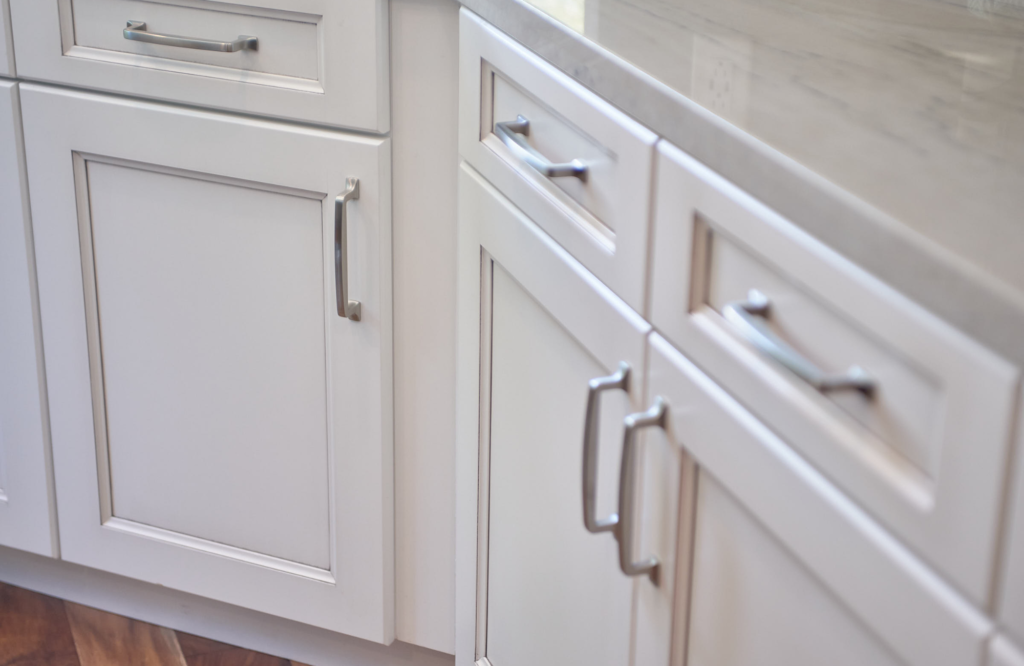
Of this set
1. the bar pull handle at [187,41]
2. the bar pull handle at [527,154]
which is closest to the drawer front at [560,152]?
the bar pull handle at [527,154]

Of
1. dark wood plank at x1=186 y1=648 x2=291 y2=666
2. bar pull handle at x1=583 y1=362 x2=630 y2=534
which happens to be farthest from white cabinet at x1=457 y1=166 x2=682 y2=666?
dark wood plank at x1=186 y1=648 x2=291 y2=666

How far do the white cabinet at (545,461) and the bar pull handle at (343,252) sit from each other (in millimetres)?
134

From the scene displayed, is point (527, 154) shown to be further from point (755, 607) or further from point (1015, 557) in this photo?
point (1015, 557)

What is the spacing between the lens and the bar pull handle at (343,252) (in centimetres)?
107

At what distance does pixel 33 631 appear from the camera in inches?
57.4

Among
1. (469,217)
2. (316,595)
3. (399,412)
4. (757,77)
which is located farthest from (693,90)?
(316,595)

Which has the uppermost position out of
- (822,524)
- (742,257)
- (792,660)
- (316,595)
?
(742,257)

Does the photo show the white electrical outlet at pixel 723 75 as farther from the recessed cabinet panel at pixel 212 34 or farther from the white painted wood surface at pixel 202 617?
the white painted wood surface at pixel 202 617

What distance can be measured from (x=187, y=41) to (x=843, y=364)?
0.81 metres

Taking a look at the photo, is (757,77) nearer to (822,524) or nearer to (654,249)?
(654,249)

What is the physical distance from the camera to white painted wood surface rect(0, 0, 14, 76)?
117 cm

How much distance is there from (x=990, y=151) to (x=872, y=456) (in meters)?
0.18

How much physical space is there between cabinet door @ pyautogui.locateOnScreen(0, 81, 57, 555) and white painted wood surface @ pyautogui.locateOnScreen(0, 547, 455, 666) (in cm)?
12

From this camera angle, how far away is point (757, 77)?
672mm
